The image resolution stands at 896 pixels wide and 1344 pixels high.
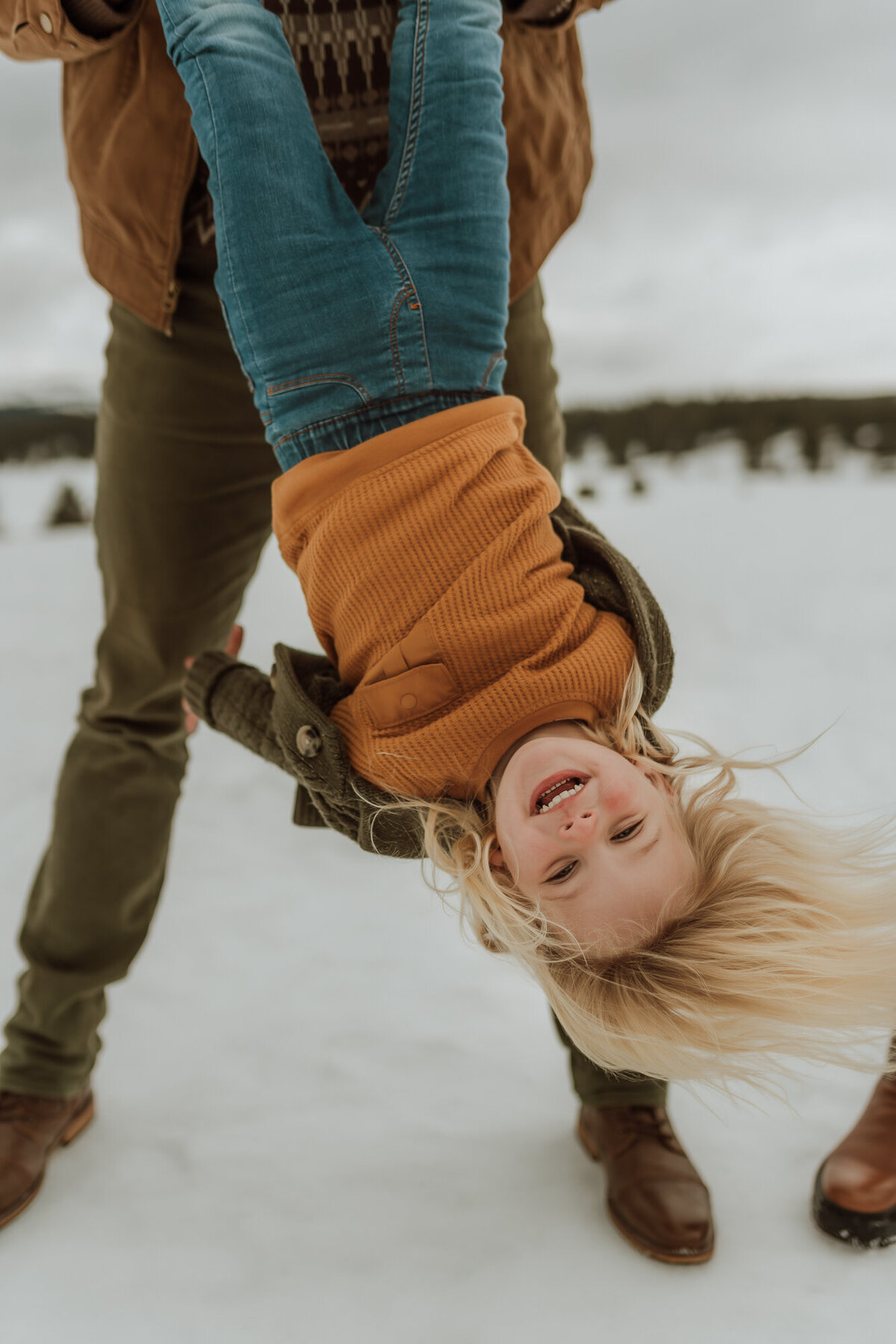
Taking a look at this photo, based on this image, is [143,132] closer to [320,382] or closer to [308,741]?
[320,382]

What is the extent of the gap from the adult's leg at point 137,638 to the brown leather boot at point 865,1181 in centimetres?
108

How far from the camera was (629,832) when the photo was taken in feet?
4.10

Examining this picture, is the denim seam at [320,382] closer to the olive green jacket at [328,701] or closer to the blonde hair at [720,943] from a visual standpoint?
the olive green jacket at [328,701]

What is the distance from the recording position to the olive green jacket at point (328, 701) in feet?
4.07

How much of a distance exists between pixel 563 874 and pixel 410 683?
0.31 meters

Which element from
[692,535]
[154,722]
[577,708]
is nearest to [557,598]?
[577,708]

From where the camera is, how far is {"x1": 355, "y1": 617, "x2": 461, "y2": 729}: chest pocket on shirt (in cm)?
121

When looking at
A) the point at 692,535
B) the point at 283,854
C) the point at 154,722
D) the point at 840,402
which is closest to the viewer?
the point at 154,722

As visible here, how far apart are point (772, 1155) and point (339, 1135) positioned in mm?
682

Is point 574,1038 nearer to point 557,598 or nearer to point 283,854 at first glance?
point 557,598

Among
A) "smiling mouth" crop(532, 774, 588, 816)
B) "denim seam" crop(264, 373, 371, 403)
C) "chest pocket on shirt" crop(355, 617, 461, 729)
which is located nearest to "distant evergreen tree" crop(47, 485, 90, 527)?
"denim seam" crop(264, 373, 371, 403)

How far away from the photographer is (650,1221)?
1.39m

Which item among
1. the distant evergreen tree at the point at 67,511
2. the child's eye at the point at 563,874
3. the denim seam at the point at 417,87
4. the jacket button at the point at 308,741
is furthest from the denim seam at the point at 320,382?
the distant evergreen tree at the point at 67,511

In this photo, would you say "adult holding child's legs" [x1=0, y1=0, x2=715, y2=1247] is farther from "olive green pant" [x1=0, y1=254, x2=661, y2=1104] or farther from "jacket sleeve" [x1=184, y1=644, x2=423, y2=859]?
"jacket sleeve" [x1=184, y1=644, x2=423, y2=859]
